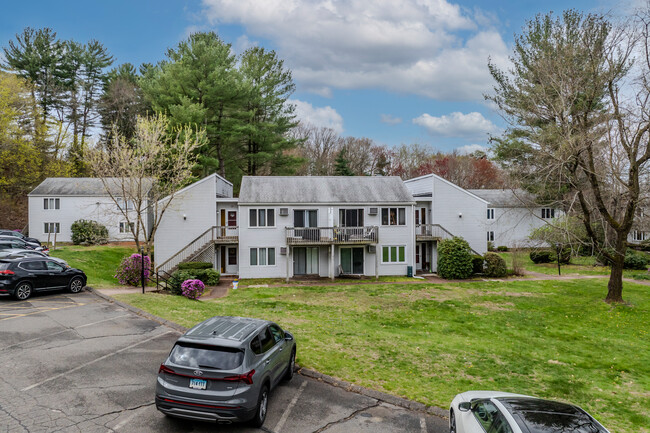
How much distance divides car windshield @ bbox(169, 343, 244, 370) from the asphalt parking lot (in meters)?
1.20

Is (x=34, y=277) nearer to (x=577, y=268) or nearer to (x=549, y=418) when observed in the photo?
(x=549, y=418)

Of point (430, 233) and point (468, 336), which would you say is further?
point (430, 233)

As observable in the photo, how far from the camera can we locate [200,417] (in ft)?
20.7

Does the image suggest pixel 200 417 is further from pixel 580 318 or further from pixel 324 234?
pixel 324 234

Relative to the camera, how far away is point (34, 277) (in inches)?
647

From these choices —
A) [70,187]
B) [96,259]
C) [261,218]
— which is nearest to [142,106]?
[70,187]

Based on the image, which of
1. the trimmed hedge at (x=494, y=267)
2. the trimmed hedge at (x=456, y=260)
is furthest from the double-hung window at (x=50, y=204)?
the trimmed hedge at (x=494, y=267)

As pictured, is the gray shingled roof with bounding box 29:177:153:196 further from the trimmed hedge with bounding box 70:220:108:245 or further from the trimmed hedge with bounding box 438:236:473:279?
the trimmed hedge with bounding box 438:236:473:279

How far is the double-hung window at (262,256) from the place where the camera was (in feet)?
87.4

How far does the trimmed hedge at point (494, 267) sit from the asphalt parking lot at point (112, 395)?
22.7 meters

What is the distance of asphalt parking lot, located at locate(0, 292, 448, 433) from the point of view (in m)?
6.85

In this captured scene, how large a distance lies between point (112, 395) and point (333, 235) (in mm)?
19421

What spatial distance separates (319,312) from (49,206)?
33.9 m

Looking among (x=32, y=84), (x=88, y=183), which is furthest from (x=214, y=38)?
(x=32, y=84)
